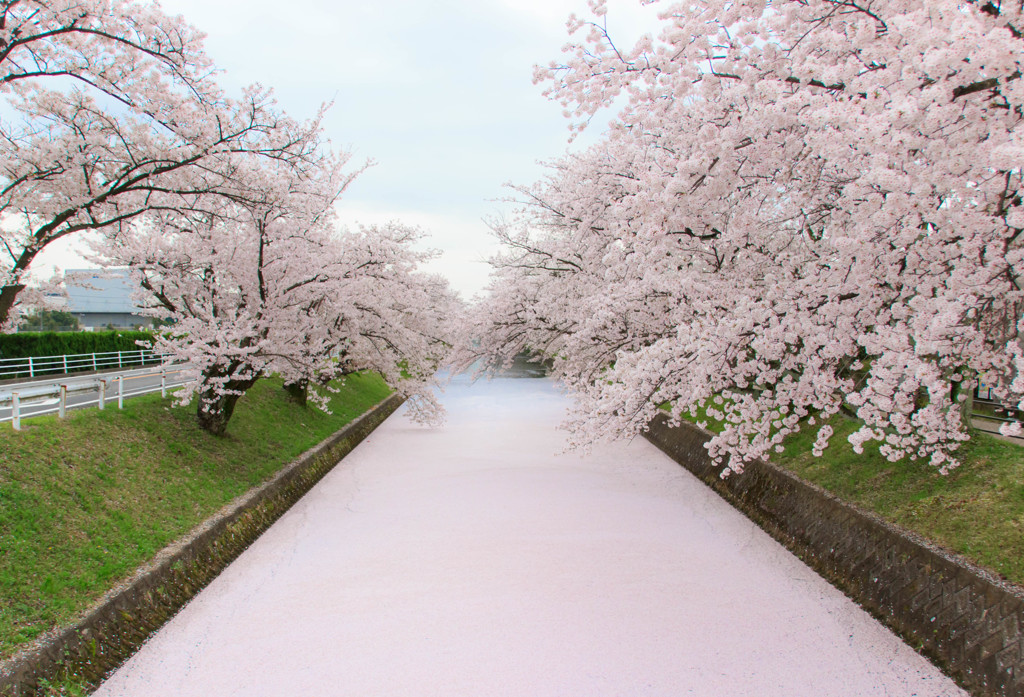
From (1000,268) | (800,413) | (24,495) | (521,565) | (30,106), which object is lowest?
(521,565)

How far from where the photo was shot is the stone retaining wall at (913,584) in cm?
503

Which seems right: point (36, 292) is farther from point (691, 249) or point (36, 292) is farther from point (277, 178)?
point (691, 249)

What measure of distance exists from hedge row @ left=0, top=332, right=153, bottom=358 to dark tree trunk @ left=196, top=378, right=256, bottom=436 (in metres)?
12.1

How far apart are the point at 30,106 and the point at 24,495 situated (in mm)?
5389

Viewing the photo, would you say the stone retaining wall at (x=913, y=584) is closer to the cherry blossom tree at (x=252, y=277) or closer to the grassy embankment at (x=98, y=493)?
the grassy embankment at (x=98, y=493)

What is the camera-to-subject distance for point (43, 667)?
480cm

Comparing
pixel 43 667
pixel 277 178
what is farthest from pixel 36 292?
pixel 43 667

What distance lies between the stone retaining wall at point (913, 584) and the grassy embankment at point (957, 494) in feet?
0.63

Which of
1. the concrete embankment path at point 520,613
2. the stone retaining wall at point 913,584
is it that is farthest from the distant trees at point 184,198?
the stone retaining wall at point 913,584

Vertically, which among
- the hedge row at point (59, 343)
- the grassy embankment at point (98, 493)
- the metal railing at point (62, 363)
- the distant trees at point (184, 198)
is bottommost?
the grassy embankment at point (98, 493)

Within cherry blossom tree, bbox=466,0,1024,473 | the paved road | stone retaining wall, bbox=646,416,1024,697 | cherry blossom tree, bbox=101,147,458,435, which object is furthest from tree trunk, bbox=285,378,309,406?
stone retaining wall, bbox=646,416,1024,697

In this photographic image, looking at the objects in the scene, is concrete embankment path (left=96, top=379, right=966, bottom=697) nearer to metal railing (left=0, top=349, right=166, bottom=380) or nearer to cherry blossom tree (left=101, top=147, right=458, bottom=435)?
cherry blossom tree (left=101, top=147, right=458, bottom=435)

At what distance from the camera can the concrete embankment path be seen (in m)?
5.60

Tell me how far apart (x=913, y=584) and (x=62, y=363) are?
28.5 metres
